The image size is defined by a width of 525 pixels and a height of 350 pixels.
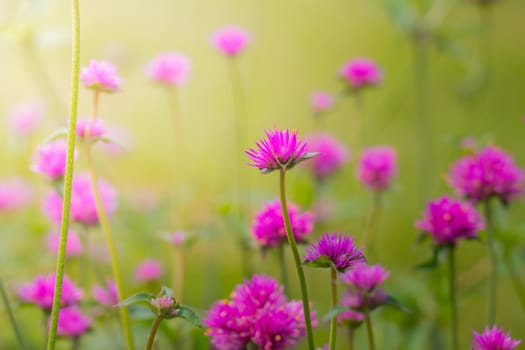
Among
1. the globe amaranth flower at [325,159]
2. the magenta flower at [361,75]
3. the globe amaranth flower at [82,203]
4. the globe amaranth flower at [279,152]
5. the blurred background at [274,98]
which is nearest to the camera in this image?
the globe amaranth flower at [279,152]

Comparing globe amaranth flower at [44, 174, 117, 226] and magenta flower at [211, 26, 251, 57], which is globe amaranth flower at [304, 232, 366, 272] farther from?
magenta flower at [211, 26, 251, 57]

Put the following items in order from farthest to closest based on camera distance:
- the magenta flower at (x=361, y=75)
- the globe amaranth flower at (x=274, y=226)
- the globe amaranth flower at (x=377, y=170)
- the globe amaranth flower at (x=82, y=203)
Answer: the magenta flower at (x=361, y=75), the globe amaranth flower at (x=377, y=170), the globe amaranth flower at (x=82, y=203), the globe amaranth flower at (x=274, y=226)

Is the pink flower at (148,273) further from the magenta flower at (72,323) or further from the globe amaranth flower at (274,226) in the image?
the globe amaranth flower at (274,226)

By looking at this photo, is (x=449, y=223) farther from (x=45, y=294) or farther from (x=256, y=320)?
(x=45, y=294)

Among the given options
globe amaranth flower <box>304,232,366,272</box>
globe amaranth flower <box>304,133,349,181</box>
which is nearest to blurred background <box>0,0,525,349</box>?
globe amaranth flower <box>304,133,349,181</box>

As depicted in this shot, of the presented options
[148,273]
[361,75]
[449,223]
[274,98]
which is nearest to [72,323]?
[148,273]

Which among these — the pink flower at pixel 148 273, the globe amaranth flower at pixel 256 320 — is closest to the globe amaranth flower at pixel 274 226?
the globe amaranth flower at pixel 256 320
